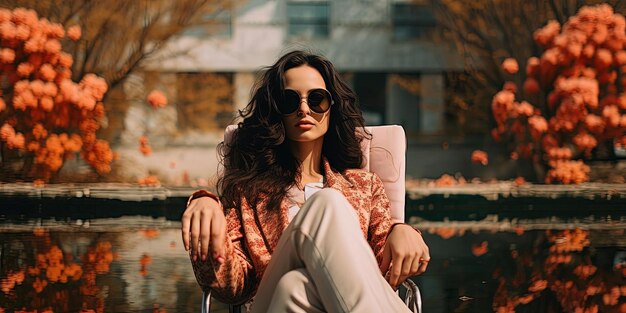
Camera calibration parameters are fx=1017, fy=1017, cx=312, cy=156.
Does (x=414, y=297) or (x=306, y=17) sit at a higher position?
(x=306, y=17)

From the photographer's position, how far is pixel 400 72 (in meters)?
20.2

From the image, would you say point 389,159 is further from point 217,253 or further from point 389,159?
point 217,253

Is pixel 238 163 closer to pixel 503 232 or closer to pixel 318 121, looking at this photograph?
pixel 318 121

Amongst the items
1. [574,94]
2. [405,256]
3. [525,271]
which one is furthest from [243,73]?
[405,256]

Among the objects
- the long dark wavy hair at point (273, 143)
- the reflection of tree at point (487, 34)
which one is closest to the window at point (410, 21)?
the reflection of tree at point (487, 34)

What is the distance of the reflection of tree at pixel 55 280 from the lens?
5.04 metres

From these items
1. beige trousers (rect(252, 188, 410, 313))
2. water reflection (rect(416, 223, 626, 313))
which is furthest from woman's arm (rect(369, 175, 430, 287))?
water reflection (rect(416, 223, 626, 313))

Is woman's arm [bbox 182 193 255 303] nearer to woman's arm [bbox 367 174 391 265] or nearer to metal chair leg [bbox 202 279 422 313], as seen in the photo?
metal chair leg [bbox 202 279 422 313]

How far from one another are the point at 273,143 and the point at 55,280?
330 centimetres

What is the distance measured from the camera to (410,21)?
777 inches

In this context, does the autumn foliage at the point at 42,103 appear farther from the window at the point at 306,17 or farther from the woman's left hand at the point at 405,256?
the woman's left hand at the point at 405,256

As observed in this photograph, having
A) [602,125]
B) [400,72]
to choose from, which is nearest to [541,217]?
[602,125]

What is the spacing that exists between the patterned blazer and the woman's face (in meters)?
0.15

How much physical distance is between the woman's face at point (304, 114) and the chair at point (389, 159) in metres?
0.29
